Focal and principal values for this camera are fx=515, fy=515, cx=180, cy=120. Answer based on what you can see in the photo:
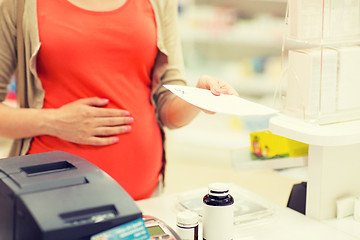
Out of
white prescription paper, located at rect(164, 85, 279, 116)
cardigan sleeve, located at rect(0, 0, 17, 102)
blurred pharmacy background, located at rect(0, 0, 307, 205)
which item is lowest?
blurred pharmacy background, located at rect(0, 0, 307, 205)

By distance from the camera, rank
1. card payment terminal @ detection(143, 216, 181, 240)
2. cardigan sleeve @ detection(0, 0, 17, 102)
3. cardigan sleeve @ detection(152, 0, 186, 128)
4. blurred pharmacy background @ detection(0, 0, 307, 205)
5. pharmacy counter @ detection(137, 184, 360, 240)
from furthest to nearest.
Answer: blurred pharmacy background @ detection(0, 0, 307, 205) < cardigan sleeve @ detection(152, 0, 186, 128) < cardigan sleeve @ detection(0, 0, 17, 102) < pharmacy counter @ detection(137, 184, 360, 240) < card payment terminal @ detection(143, 216, 181, 240)

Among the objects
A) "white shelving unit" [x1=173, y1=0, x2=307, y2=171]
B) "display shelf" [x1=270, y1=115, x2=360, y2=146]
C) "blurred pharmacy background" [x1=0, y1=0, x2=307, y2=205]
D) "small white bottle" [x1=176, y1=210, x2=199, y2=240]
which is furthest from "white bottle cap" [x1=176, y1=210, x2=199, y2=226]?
"white shelving unit" [x1=173, y1=0, x2=307, y2=171]

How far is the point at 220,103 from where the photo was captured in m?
1.29

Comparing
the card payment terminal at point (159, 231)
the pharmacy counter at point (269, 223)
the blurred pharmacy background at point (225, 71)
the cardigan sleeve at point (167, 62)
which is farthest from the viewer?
the blurred pharmacy background at point (225, 71)

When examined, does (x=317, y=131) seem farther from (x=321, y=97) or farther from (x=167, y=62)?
(x=167, y=62)

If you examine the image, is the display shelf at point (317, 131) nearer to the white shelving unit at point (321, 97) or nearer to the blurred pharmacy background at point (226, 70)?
the white shelving unit at point (321, 97)

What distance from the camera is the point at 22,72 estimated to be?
1665 millimetres

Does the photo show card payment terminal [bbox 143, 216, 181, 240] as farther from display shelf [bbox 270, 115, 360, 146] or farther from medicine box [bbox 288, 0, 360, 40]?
medicine box [bbox 288, 0, 360, 40]

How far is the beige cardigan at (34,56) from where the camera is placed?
1.60m

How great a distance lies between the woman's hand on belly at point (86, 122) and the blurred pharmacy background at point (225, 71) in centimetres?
246

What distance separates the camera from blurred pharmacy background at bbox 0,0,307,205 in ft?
14.2

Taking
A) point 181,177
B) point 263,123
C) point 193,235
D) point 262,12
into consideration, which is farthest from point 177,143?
point 193,235

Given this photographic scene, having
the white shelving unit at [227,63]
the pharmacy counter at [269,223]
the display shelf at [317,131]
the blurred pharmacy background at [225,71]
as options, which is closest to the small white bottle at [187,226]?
the pharmacy counter at [269,223]

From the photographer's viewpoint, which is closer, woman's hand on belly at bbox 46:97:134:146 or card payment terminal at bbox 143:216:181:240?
card payment terminal at bbox 143:216:181:240
